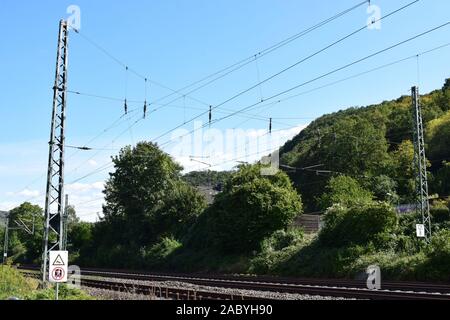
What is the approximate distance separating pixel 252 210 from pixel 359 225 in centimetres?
1093

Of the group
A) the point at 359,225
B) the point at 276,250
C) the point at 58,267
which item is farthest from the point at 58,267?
the point at 276,250

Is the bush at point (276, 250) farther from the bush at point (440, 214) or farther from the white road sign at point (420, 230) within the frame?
the white road sign at point (420, 230)

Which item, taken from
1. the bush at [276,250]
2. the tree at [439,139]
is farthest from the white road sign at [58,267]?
the tree at [439,139]

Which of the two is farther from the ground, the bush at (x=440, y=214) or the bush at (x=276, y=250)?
the bush at (x=440, y=214)

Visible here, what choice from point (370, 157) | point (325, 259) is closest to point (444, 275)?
point (325, 259)

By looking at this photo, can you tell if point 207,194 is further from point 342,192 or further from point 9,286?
point 9,286

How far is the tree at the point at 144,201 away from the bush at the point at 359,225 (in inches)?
909

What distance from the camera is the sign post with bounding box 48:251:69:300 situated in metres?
15.6

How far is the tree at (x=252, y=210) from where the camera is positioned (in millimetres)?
42812

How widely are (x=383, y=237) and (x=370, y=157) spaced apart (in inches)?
1910

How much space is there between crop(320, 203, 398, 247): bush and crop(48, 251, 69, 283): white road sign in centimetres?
2159

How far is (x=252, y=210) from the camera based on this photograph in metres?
43.1

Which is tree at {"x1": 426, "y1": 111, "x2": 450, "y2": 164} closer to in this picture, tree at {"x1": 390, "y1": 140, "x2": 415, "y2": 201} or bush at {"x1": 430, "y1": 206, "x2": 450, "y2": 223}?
tree at {"x1": 390, "y1": 140, "x2": 415, "y2": 201}
